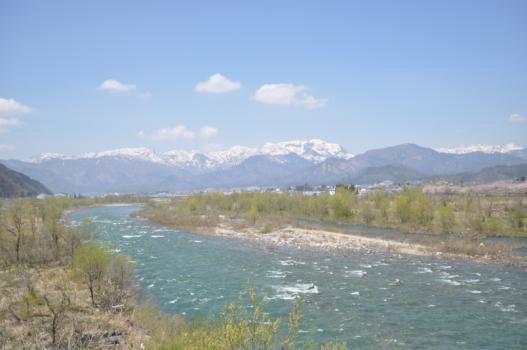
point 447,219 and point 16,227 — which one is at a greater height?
point 16,227

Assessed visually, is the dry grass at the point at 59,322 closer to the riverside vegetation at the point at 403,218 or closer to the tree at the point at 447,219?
the riverside vegetation at the point at 403,218

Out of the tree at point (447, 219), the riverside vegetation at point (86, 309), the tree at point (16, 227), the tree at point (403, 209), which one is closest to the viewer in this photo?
the riverside vegetation at point (86, 309)

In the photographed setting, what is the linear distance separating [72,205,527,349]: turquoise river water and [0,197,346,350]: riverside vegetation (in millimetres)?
2459

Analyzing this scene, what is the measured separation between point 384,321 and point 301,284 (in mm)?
9229

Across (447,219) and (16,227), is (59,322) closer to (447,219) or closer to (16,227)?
(16,227)

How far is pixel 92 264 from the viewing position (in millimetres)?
26219

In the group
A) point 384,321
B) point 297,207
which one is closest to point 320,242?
point 384,321

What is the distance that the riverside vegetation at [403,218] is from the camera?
52.1m

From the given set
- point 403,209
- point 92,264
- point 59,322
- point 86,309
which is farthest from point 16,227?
point 403,209

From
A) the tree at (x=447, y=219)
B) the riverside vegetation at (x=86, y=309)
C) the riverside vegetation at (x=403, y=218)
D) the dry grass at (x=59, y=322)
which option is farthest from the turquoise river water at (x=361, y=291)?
the tree at (x=447, y=219)

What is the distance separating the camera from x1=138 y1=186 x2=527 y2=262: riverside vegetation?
52.1 meters

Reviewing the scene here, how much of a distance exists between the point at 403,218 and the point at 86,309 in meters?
62.9

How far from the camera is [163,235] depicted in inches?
2462

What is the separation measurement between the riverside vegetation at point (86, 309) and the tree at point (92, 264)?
0.20ft
